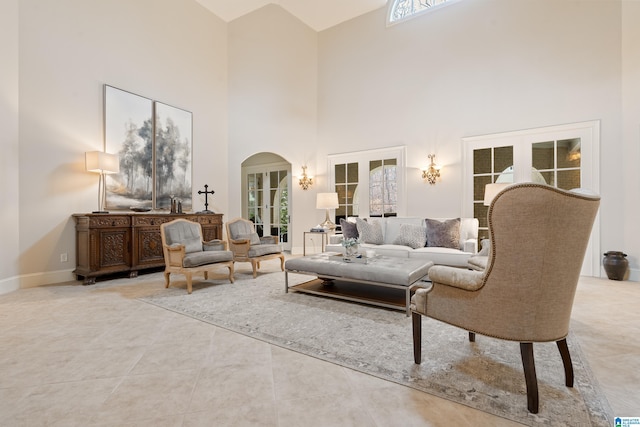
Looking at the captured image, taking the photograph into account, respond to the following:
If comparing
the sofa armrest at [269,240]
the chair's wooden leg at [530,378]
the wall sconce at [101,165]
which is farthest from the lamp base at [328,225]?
the chair's wooden leg at [530,378]

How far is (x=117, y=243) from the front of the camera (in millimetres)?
4348

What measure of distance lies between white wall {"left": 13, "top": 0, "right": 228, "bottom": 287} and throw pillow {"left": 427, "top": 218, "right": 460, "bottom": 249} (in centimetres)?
495

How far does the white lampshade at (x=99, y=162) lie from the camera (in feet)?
13.6

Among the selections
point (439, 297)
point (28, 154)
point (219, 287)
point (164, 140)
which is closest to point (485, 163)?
point (439, 297)

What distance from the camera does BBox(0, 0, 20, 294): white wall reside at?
364 cm

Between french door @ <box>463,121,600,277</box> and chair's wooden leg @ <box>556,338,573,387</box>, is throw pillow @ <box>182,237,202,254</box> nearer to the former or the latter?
chair's wooden leg @ <box>556,338,573,387</box>

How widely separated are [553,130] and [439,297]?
15.0 feet

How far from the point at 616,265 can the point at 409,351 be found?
406cm

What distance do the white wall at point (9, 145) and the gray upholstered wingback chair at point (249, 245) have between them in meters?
2.56

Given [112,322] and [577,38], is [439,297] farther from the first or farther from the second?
[577,38]

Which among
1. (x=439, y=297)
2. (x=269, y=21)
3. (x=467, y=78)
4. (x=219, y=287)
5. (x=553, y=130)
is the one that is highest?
(x=269, y=21)

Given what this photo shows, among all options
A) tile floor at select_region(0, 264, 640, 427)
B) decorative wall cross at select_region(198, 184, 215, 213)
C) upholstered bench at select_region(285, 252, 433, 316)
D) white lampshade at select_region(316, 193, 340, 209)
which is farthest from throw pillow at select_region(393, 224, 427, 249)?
decorative wall cross at select_region(198, 184, 215, 213)

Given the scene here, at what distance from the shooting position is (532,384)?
4.77 feet

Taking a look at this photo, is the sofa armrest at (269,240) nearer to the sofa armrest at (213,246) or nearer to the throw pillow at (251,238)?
the throw pillow at (251,238)
